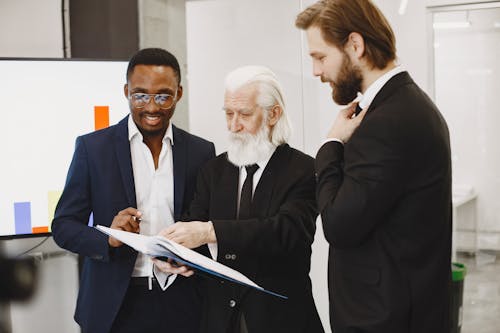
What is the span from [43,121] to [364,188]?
229 cm

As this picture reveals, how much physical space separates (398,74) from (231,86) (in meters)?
0.68

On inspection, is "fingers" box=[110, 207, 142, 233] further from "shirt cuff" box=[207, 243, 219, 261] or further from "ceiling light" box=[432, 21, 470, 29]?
"ceiling light" box=[432, 21, 470, 29]

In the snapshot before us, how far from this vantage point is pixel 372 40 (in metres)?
1.59

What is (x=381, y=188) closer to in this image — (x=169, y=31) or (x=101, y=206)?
(x=101, y=206)

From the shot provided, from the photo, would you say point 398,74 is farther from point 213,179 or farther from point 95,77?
point 95,77

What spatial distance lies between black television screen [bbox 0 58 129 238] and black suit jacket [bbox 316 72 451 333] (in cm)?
205

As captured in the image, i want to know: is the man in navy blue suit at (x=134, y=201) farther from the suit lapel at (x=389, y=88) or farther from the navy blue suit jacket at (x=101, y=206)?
the suit lapel at (x=389, y=88)

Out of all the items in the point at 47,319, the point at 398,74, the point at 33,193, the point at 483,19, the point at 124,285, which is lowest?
the point at 47,319

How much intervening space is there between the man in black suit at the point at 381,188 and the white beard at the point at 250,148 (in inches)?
16.5

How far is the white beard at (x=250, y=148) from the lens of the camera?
202cm

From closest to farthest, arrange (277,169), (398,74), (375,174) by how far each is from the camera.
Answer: (375,174) < (398,74) < (277,169)

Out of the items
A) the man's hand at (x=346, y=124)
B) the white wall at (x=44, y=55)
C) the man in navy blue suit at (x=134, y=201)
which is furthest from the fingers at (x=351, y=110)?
the white wall at (x=44, y=55)

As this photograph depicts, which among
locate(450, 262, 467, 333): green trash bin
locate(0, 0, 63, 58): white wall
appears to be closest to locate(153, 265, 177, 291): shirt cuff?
locate(0, 0, 63, 58): white wall

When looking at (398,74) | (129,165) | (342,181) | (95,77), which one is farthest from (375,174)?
(95,77)
